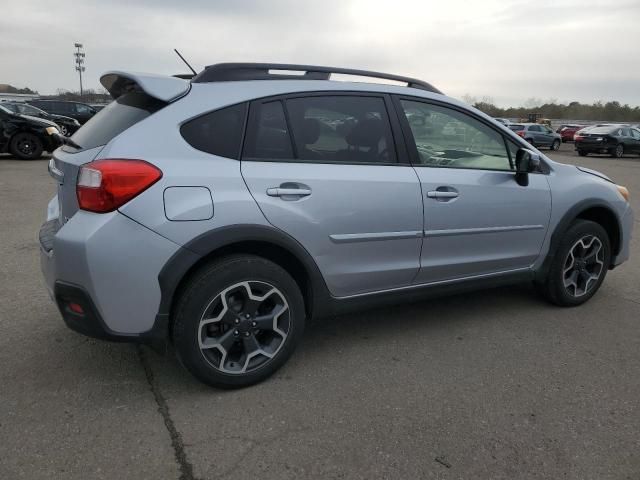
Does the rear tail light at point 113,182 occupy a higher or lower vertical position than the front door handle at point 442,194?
higher

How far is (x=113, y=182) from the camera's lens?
8.19ft

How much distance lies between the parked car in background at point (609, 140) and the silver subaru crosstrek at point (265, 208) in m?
23.3

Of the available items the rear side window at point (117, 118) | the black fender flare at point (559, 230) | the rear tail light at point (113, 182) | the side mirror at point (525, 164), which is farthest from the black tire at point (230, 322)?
the black fender flare at point (559, 230)

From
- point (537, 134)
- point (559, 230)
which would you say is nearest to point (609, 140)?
point (537, 134)

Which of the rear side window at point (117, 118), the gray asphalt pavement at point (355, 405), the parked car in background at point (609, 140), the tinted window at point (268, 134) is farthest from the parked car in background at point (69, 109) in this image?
the tinted window at point (268, 134)

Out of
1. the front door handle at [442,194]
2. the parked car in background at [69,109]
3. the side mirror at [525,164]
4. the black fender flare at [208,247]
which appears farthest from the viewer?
the parked car in background at [69,109]

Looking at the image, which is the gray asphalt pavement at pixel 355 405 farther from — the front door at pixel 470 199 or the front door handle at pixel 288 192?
the front door handle at pixel 288 192

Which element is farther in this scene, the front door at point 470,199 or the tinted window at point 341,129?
the front door at point 470,199

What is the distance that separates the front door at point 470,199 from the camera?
3.42 meters

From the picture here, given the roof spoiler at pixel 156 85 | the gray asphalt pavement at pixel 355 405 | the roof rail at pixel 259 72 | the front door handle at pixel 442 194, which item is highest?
the roof rail at pixel 259 72

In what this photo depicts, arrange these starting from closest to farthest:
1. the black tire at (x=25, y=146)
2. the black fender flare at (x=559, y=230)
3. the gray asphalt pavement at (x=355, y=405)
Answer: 1. the gray asphalt pavement at (x=355, y=405)
2. the black fender flare at (x=559, y=230)
3. the black tire at (x=25, y=146)

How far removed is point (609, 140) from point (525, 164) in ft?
77.8

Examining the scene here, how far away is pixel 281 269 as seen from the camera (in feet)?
9.55

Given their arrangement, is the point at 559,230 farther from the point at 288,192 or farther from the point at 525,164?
the point at 288,192
